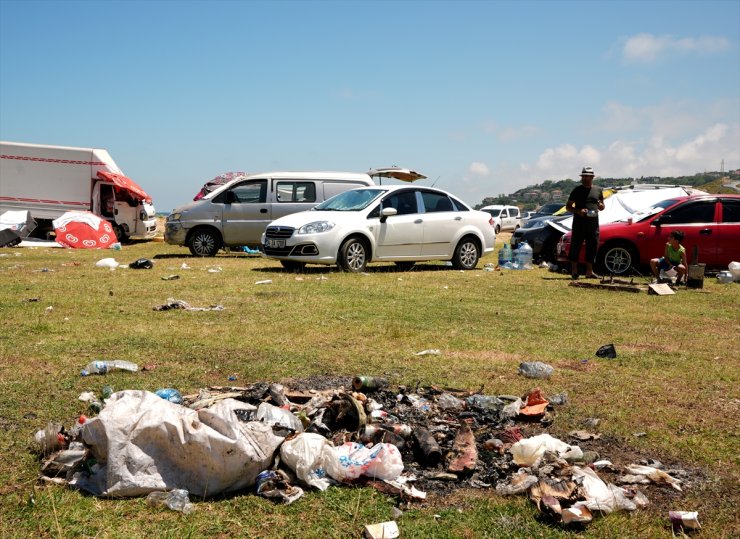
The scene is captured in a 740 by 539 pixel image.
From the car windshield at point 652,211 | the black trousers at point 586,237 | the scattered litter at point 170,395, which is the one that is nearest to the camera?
the scattered litter at point 170,395

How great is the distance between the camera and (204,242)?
733 inches

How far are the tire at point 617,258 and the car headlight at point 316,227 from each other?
5549 millimetres

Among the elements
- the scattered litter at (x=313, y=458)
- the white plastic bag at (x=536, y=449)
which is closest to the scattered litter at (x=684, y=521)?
the scattered litter at (x=313, y=458)

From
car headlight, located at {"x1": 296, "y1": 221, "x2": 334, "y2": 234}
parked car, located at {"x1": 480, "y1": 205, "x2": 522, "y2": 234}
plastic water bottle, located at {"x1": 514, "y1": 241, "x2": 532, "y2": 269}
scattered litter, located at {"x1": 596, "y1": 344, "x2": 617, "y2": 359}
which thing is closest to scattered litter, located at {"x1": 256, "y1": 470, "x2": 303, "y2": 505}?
scattered litter, located at {"x1": 596, "y1": 344, "x2": 617, "y2": 359}

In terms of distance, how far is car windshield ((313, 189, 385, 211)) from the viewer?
14.9m

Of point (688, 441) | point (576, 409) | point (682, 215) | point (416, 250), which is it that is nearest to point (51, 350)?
point (576, 409)

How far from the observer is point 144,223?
2655 centimetres

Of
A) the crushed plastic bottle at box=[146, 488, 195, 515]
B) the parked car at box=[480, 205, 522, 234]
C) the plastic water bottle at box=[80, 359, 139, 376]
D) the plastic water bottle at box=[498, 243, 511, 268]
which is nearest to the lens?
the crushed plastic bottle at box=[146, 488, 195, 515]

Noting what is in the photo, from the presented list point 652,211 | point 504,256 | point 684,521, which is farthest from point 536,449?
point 504,256

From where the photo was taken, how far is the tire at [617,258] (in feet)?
50.1

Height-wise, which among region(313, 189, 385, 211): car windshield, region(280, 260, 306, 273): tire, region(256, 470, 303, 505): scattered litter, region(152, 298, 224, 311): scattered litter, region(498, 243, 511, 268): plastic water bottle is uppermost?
region(313, 189, 385, 211): car windshield

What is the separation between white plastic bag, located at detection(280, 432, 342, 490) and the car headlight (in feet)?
32.8

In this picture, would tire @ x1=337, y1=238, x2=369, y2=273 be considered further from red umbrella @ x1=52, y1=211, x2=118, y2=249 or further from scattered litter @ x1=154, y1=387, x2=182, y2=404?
red umbrella @ x1=52, y1=211, x2=118, y2=249

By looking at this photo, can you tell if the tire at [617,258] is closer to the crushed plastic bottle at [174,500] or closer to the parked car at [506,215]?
the crushed plastic bottle at [174,500]
